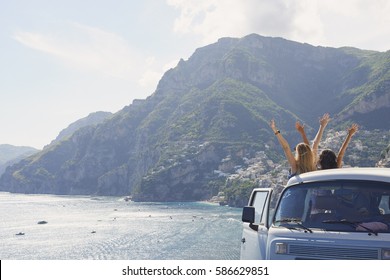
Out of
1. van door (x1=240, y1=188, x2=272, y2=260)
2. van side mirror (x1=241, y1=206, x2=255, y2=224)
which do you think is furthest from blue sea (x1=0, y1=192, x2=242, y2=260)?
van side mirror (x1=241, y1=206, x2=255, y2=224)

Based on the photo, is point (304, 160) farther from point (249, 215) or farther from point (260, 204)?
point (249, 215)

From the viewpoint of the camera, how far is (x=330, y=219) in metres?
5.75

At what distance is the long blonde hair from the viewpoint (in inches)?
302

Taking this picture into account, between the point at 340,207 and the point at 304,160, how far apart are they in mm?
1871

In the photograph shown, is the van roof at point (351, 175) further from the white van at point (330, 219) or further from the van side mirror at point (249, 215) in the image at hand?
the van side mirror at point (249, 215)

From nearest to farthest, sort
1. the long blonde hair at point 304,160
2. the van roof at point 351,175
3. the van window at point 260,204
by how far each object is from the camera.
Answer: the van roof at point 351,175
the van window at point 260,204
the long blonde hair at point 304,160

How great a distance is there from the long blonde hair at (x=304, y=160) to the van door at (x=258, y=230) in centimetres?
86

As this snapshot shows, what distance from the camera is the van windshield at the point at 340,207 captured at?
555cm

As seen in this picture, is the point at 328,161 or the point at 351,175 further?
the point at 328,161

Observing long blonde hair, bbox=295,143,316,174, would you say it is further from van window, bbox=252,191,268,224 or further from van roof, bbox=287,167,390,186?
van roof, bbox=287,167,390,186

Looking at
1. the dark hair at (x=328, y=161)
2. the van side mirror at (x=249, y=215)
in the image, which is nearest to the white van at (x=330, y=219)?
the van side mirror at (x=249, y=215)

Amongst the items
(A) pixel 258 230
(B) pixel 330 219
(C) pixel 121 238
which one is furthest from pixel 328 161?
(C) pixel 121 238
